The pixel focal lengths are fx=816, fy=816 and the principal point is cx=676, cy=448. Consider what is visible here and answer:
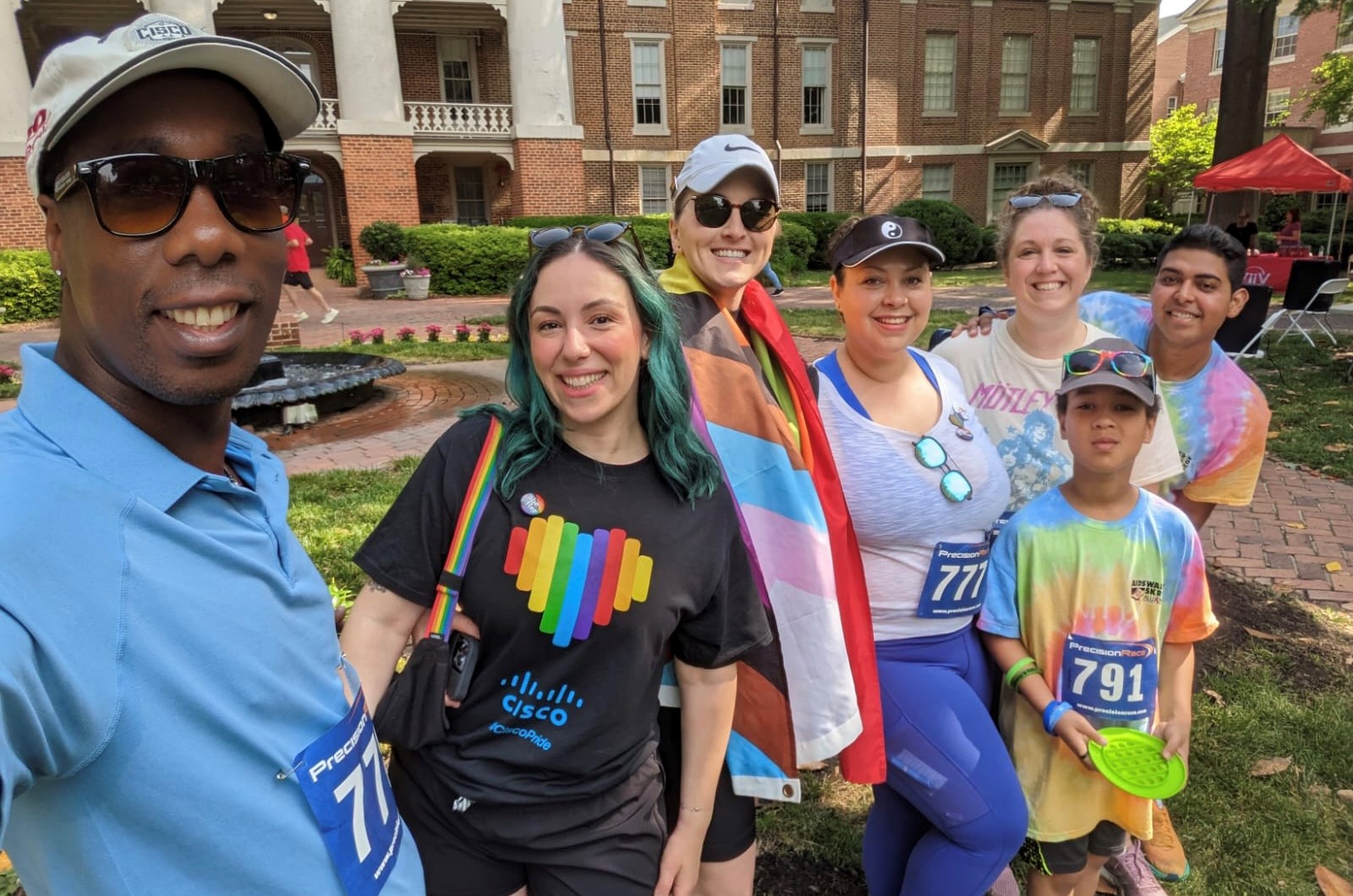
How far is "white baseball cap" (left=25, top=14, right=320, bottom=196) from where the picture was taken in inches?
36.2

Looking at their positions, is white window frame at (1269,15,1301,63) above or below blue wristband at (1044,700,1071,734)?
above

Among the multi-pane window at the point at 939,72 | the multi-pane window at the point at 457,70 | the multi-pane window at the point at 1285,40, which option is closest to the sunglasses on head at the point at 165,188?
the multi-pane window at the point at 457,70

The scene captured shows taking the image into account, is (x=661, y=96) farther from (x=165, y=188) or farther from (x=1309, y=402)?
(x=165, y=188)

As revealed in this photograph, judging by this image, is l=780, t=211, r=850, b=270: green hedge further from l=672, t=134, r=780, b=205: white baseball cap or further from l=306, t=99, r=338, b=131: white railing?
l=672, t=134, r=780, b=205: white baseball cap

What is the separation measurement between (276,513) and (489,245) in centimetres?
1784

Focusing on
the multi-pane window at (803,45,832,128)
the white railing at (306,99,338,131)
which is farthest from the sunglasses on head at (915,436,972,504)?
the multi-pane window at (803,45,832,128)

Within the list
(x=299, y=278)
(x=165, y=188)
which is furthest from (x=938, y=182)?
(x=165, y=188)

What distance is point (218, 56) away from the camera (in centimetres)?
100

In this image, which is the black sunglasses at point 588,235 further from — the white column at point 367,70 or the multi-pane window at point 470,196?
the multi-pane window at point 470,196

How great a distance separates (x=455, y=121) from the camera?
22.2 metres

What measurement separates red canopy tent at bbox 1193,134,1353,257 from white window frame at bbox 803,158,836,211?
14.8 metres

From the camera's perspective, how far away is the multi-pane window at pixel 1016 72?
27781 mm

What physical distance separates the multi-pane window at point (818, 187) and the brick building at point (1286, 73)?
1272 centimetres

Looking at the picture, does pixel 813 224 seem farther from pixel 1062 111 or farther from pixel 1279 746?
pixel 1279 746
